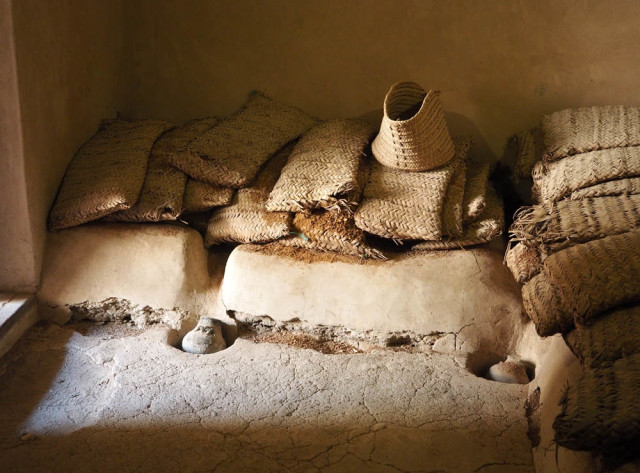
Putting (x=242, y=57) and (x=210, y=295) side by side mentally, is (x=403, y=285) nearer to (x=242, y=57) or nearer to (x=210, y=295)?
(x=210, y=295)

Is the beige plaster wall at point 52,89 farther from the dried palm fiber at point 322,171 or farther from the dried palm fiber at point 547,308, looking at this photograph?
the dried palm fiber at point 547,308

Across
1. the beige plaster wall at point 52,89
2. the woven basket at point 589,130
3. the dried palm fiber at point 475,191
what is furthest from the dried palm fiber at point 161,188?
the woven basket at point 589,130

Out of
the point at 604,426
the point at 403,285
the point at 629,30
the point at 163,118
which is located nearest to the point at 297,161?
the point at 403,285

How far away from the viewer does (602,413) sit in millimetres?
1902

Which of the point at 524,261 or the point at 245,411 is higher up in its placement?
the point at 524,261

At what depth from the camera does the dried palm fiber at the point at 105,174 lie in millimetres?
3723

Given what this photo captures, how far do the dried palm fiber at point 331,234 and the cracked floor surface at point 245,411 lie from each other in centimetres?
57

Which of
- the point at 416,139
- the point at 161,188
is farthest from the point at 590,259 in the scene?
the point at 161,188

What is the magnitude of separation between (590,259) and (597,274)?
0.40 feet

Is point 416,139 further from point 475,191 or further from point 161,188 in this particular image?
point 161,188

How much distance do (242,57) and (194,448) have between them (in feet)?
8.79

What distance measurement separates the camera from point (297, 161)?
153 inches

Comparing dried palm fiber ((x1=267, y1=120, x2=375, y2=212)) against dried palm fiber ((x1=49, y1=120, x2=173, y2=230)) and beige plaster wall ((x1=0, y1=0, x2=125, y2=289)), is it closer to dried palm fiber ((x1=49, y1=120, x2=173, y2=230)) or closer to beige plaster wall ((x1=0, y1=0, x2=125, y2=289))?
dried palm fiber ((x1=49, y1=120, x2=173, y2=230))

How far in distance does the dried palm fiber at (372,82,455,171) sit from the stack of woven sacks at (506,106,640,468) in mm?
495
